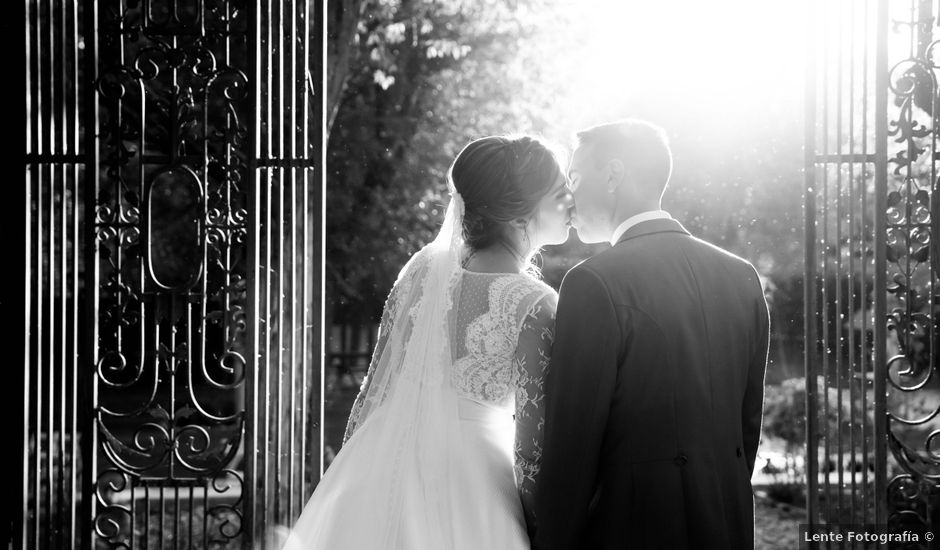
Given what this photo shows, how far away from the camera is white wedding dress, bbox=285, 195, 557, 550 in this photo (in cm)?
299

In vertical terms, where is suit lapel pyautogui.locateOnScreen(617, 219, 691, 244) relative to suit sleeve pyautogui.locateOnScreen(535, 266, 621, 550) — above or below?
above

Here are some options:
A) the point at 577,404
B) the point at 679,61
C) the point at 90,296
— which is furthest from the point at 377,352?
the point at 679,61

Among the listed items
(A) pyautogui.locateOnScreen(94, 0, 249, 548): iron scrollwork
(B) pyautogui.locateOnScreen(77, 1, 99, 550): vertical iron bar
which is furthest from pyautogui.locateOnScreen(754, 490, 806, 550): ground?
(B) pyautogui.locateOnScreen(77, 1, 99, 550): vertical iron bar

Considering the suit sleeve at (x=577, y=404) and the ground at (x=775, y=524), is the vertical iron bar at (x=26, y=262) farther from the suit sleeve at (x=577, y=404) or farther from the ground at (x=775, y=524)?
the ground at (x=775, y=524)

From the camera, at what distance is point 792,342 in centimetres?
2119

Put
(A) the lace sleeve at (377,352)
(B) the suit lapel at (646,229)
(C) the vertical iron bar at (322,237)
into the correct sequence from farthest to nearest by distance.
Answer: (C) the vertical iron bar at (322,237), (A) the lace sleeve at (377,352), (B) the suit lapel at (646,229)

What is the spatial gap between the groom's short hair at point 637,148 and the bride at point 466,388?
0.23 metres

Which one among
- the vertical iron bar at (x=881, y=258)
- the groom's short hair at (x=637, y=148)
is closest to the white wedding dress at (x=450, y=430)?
the groom's short hair at (x=637, y=148)

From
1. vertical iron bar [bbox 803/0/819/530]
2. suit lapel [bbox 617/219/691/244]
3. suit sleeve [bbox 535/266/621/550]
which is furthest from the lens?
vertical iron bar [bbox 803/0/819/530]

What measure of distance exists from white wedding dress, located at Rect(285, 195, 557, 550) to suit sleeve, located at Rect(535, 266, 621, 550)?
24 centimetres

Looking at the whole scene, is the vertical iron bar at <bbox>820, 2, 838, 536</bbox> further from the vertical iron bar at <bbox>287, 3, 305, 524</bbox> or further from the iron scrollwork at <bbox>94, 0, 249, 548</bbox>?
the iron scrollwork at <bbox>94, 0, 249, 548</bbox>

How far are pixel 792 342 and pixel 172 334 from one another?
18.6 metres

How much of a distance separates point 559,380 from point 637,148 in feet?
2.55

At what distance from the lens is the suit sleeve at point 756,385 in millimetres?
3068
